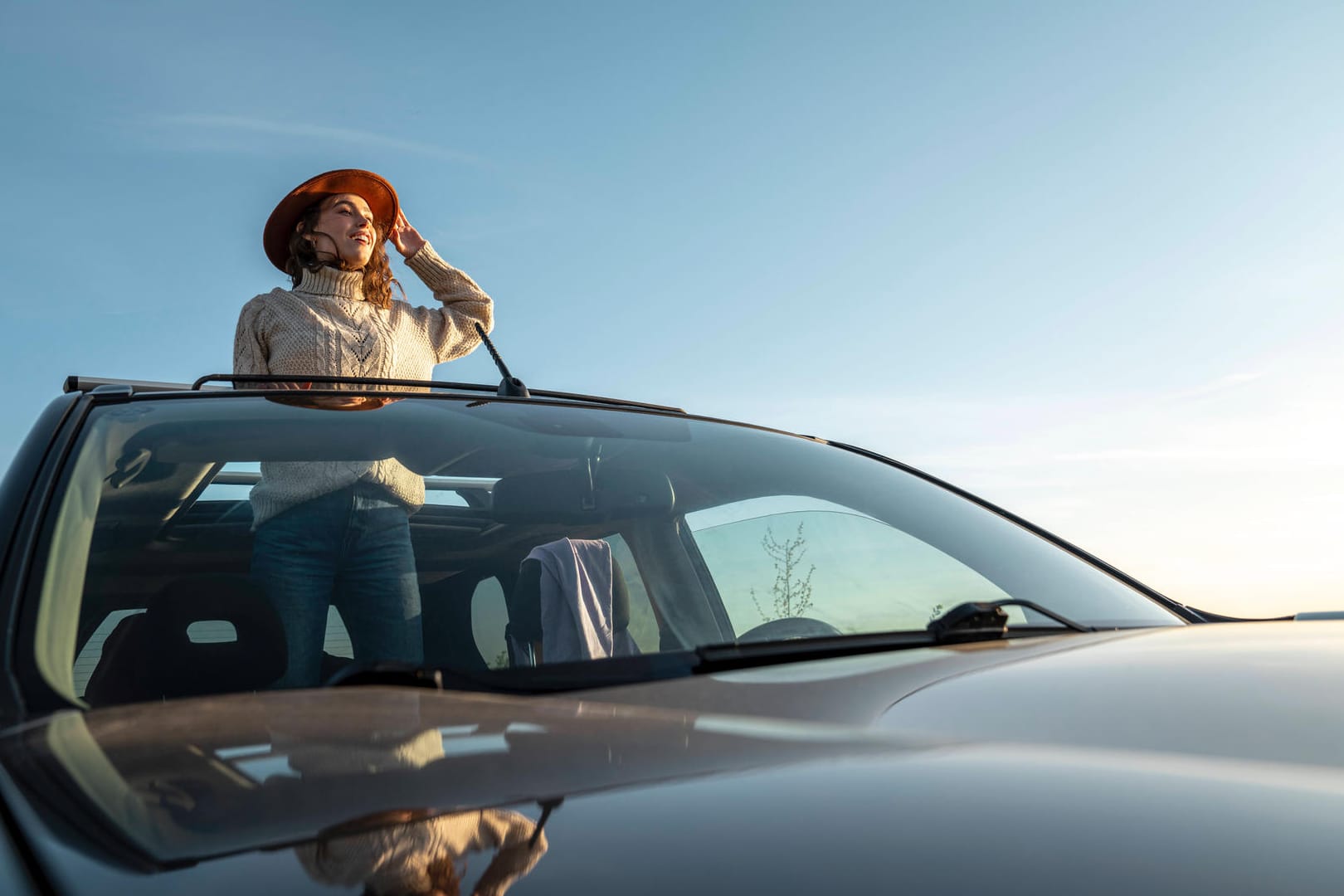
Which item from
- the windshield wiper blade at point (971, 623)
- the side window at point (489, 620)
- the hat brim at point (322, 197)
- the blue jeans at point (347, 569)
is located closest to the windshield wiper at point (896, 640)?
the windshield wiper blade at point (971, 623)

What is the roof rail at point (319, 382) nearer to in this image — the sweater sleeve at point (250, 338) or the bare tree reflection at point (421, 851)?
the sweater sleeve at point (250, 338)

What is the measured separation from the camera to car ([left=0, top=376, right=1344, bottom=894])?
0.55m

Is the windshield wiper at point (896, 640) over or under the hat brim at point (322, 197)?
under

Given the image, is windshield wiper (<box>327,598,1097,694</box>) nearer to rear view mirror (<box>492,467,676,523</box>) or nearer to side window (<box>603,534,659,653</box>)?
side window (<box>603,534,659,653</box>)

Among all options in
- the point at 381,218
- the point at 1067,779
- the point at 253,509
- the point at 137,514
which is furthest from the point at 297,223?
the point at 1067,779

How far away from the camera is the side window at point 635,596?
1.54m

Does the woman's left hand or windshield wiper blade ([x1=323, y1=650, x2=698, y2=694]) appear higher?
the woman's left hand

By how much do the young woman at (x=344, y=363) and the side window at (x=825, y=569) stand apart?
1.78ft

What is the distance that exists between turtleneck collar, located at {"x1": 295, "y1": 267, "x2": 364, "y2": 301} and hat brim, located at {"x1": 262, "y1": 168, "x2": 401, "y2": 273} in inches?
12.3

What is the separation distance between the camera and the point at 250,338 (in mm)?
3064

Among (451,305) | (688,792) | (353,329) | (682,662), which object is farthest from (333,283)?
(688,792)

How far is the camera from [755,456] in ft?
6.30

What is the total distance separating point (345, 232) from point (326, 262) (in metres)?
0.12

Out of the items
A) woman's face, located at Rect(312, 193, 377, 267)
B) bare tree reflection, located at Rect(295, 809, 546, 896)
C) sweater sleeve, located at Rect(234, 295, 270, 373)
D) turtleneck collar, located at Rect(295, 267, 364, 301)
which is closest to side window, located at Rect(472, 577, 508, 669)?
bare tree reflection, located at Rect(295, 809, 546, 896)
